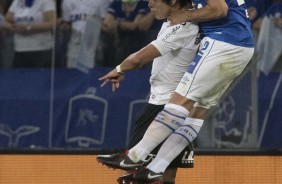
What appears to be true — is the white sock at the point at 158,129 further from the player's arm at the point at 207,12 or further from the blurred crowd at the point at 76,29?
the blurred crowd at the point at 76,29

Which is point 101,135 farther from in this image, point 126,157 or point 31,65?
point 126,157

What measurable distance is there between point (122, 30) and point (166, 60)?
97.7 inches

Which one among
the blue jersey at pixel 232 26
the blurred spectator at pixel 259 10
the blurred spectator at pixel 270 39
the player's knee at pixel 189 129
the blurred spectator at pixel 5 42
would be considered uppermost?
the blue jersey at pixel 232 26

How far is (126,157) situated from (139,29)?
9.31 feet

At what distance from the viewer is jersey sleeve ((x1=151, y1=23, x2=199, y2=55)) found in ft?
21.9

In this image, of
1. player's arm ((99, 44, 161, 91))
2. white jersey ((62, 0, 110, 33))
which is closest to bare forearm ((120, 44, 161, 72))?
player's arm ((99, 44, 161, 91))

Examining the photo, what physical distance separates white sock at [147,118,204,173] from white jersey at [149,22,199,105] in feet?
1.07

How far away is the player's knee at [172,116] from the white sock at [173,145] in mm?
86

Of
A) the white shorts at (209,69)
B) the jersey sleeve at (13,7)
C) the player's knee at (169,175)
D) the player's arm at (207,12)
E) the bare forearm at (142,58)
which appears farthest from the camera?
the jersey sleeve at (13,7)

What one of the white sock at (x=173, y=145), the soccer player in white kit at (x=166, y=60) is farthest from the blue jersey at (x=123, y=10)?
the white sock at (x=173, y=145)

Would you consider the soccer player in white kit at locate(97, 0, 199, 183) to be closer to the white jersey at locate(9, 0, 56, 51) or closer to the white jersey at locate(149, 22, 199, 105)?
the white jersey at locate(149, 22, 199, 105)

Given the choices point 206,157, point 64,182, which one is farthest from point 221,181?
point 64,182

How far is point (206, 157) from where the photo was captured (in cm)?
830

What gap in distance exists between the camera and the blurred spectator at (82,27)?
9352mm
